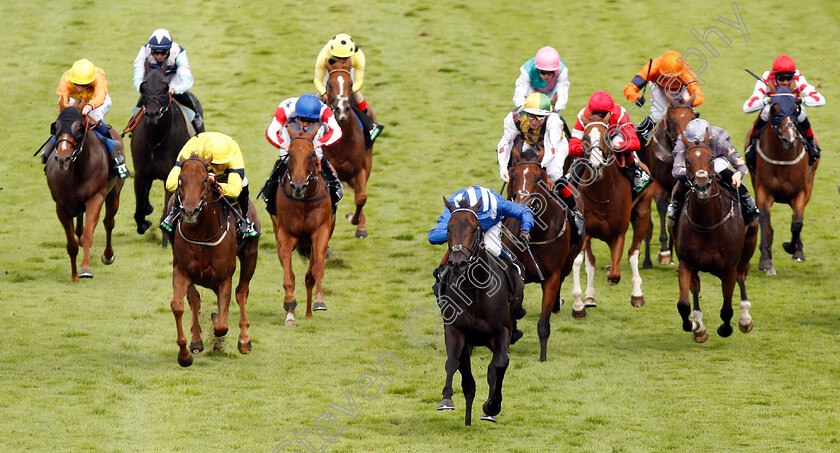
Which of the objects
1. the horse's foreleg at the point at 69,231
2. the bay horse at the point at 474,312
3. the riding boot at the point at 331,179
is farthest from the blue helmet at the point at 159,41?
the bay horse at the point at 474,312

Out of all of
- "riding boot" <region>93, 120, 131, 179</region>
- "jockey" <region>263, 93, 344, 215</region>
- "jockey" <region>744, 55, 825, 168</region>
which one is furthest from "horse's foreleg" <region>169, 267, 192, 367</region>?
"jockey" <region>744, 55, 825, 168</region>

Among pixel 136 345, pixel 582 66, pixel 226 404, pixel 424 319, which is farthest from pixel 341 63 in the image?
pixel 582 66

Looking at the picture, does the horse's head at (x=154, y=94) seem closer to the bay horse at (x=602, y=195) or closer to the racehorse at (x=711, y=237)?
the bay horse at (x=602, y=195)

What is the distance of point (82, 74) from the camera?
13867 mm

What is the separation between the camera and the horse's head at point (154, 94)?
14.2 m

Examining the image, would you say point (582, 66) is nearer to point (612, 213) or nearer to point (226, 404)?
point (612, 213)

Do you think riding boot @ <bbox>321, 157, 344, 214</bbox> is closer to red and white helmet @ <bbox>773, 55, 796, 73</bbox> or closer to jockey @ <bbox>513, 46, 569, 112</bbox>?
jockey @ <bbox>513, 46, 569, 112</bbox>

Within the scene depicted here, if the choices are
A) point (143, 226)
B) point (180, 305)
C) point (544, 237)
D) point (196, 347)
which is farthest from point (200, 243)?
point (143, 226)

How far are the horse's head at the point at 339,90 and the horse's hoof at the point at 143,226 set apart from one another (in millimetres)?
3421

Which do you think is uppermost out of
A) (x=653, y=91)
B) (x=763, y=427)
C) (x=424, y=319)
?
(x=653, y=91)

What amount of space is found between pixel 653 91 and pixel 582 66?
8.88 m

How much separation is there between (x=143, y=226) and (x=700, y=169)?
8486mm

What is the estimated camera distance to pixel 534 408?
10125mm

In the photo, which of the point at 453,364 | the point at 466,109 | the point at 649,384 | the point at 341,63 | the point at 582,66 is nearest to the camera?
the point at 453,364
